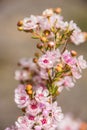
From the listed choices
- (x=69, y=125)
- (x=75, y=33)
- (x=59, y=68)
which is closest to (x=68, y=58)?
(x=59, y=68)

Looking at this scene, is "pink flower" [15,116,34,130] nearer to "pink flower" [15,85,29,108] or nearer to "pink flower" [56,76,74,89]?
"pink flower" [15,85,29,108]

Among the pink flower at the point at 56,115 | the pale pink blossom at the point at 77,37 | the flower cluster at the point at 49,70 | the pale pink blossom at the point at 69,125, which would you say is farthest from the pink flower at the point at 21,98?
the pale pink blossom at the point at 69,125

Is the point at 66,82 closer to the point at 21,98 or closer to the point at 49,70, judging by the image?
the point at 49,70

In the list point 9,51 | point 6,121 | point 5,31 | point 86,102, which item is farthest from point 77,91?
point 5,31

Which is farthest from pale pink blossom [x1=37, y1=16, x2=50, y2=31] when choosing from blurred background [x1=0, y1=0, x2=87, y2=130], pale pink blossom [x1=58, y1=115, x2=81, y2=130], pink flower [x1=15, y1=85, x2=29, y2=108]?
blurred background [x1=0, y1=0, x2=87, y2=130]

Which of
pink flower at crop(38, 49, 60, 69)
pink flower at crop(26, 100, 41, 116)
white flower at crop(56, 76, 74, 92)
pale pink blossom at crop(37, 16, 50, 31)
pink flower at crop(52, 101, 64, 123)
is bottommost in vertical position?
pink flower at crop(52, 101, 64, 123)
